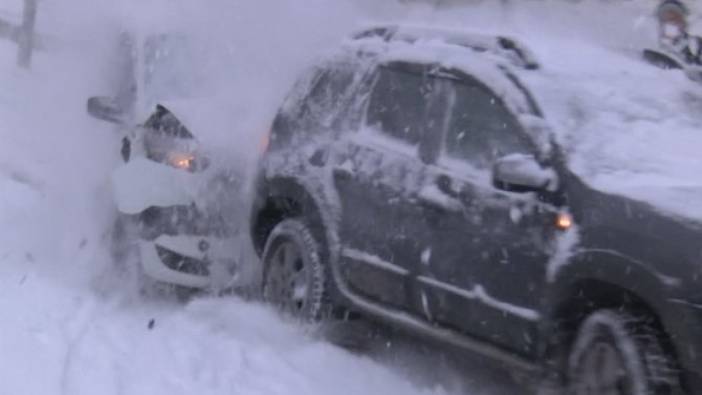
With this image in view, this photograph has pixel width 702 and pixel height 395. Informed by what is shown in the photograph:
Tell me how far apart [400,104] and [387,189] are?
1.69 feet

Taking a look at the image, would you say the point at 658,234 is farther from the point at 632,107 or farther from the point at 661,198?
the point at 632,107

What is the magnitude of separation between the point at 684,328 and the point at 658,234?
405 mm

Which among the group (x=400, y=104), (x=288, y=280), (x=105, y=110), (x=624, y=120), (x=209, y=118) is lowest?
(x=288, y=280)

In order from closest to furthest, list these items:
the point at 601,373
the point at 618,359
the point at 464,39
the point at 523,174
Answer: the point at 618,359
the point at 601,373
the point at 523,174
the point at 464,39

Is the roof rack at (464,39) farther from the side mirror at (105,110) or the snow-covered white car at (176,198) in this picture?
the side mirror at (105,110)

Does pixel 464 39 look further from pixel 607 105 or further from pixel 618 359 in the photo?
pixel 618 359

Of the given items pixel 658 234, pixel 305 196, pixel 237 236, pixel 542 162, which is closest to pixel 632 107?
pixel 542 162

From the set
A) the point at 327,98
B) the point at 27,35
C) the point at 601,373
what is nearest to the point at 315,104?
the point at 327,98

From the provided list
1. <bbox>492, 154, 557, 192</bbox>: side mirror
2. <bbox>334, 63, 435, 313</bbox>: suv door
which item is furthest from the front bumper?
<bbox>492, 154, 557, 192</bbox>: side mirror

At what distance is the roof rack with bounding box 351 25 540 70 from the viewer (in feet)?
20.5

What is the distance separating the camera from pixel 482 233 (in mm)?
6004

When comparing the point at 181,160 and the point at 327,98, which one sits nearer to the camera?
the point at 327,98

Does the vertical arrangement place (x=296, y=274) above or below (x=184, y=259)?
above

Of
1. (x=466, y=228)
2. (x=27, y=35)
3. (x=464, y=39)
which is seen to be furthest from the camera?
(x=27, y=35)
